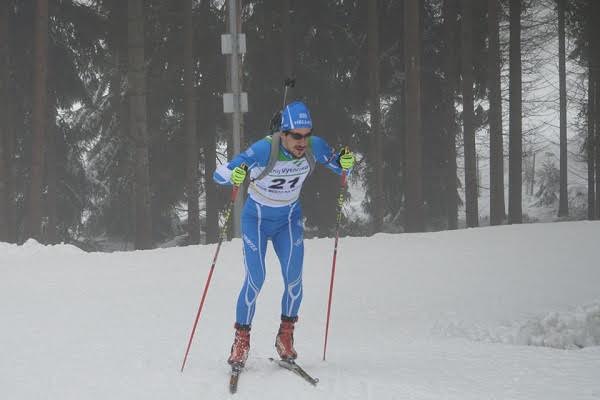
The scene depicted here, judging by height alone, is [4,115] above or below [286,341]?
above

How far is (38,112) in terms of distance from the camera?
53.5 feet

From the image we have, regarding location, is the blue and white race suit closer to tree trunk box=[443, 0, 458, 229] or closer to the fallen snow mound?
the fallen snow mound

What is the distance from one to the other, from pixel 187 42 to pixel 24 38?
4.76 m

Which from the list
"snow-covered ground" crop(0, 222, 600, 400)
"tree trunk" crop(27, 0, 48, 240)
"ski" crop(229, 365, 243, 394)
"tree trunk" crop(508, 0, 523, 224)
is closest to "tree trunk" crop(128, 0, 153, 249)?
"tree trunk" crop(27, 0, 48, 240)

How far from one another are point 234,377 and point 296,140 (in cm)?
190

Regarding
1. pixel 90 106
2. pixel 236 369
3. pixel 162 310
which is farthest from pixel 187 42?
pixel 236 369

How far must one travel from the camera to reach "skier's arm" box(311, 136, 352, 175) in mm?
5408

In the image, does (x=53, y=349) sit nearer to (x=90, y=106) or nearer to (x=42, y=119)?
(x=42, y=119)

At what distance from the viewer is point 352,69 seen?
19969mm

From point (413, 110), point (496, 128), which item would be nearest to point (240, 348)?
point (413, 110)

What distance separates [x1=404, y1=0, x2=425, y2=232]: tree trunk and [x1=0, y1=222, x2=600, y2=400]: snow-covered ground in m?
4.21

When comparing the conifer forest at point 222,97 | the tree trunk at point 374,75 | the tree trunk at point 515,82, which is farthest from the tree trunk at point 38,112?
the tree trunk at point 515,82

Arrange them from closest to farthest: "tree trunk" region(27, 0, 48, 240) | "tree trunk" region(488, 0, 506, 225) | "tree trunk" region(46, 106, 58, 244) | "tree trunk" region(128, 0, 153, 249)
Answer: "tree trunk" region(128, 0, 153, 249) < "tree trunk" region(27, 0, 48, 240) < "tree trunk" region(488, 0, 506, 225) < "tree trunk" region(46, 106, 58, 244)

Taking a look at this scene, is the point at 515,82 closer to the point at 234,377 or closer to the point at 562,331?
the point at 562,331
